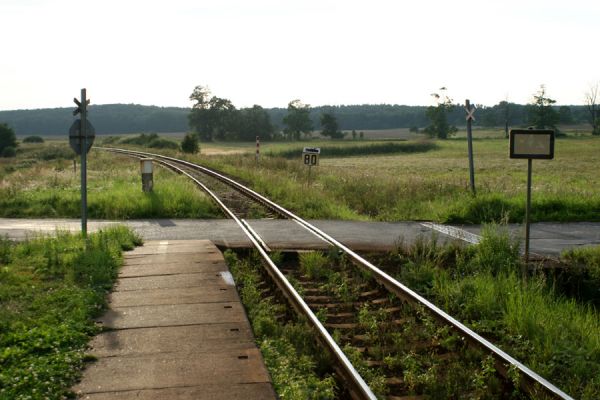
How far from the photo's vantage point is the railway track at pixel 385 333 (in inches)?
214

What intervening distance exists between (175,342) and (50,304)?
194 cm

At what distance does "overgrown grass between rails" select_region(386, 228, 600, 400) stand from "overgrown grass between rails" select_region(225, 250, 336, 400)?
1.69 metres

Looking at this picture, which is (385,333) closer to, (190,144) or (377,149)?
(190,144)

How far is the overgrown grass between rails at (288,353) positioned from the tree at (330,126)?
392 feet

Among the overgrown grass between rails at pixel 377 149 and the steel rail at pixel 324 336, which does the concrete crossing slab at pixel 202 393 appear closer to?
the steel rail at pixel 324 336

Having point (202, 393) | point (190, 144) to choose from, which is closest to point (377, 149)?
point (190, 144)

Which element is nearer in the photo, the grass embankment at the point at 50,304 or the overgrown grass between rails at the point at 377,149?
the grass embankment at the point at 50,304

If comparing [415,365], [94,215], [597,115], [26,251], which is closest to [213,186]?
[94,215]

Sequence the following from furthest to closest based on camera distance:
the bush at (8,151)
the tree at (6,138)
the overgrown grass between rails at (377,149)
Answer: the tree at (6,138), the bush at (8,151), the overgrown grass between rails at (377,149)

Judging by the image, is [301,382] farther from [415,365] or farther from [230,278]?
[230,278]

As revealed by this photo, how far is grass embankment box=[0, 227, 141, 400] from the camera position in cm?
553

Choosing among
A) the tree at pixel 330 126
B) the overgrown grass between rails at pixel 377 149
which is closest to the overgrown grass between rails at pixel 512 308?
the overgrown grass between rails at pixel 377 149

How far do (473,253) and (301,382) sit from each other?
19.2ft

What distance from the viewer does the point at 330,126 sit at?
127750 millimetres
